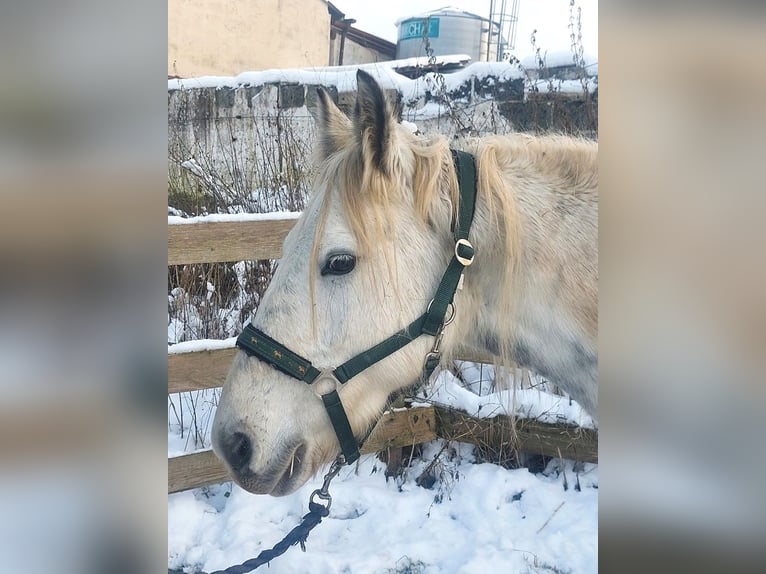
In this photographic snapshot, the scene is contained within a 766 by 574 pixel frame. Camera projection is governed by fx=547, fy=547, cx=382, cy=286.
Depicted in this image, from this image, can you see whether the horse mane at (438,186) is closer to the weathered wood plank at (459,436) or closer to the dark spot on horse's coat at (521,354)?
the dark spot on horse's coat at (521,354)

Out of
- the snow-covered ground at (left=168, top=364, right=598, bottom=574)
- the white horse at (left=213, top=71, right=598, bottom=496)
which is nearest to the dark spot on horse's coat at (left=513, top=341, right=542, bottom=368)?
the white horse at (left=213, top=71, right=598, bottom=496)

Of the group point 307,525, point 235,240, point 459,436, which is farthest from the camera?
point 459,436

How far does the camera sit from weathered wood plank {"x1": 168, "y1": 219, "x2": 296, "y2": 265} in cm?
131

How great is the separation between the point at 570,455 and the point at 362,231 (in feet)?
3.29

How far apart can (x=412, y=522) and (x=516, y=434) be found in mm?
377

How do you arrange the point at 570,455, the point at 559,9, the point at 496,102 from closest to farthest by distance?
the point at 559,9 < the point at 496,102 < the point at 570,455

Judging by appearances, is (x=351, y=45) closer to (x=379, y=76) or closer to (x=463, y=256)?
(x=379, y=76)

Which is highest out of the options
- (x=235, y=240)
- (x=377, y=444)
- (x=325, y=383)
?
(x=235, y=240)

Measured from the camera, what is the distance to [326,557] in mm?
1286

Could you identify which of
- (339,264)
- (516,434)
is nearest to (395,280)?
(339,264)

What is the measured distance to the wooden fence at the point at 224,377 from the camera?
132 cm

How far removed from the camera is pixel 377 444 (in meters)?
1.60
